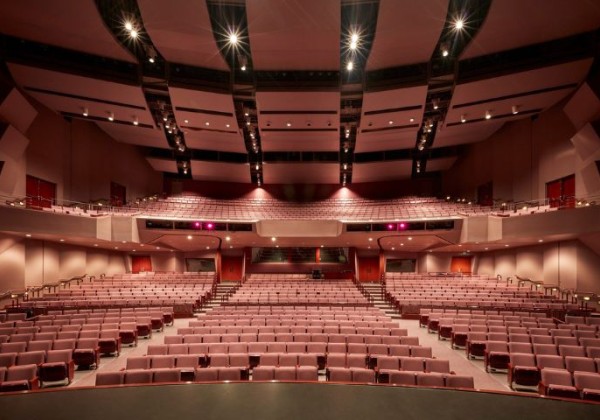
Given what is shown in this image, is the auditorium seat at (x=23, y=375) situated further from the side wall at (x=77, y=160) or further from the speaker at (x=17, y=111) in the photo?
the speaker at (x=17, y=111)

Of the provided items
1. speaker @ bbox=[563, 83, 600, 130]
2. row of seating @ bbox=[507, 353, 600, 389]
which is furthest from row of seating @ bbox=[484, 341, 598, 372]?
speaker @ bbox=[563, 83, 600, 130]

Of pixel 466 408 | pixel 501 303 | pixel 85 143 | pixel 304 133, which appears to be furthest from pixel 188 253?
pixel 466 408

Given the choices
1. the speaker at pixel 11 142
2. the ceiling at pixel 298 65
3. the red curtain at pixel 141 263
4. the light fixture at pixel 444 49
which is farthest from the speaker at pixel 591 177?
the red curtain at pixel 141 263

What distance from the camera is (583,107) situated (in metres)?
12.5

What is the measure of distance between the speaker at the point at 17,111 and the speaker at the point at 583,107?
767 inches

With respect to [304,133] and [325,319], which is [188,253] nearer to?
[304,133]

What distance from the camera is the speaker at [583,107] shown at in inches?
470

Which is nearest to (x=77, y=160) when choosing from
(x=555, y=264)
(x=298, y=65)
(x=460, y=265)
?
(x=298, y=65)

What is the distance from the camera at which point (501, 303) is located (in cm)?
1084

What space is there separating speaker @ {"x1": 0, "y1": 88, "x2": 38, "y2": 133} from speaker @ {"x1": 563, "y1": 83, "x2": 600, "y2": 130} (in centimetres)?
1949

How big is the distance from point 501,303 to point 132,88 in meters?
14.8

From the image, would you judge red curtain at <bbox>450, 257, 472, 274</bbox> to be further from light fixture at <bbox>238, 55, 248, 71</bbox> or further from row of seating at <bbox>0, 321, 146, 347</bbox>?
row of seating at <bbox>0, 321, 146, 347</bbox>

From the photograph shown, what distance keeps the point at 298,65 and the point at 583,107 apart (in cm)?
1020

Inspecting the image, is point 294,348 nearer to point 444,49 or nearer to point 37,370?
point 37,370
